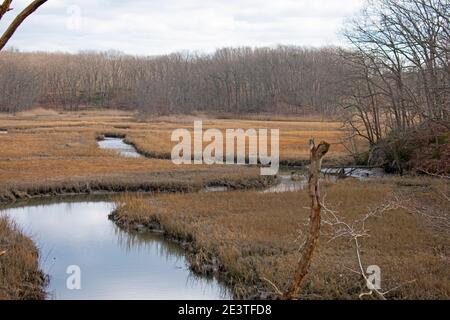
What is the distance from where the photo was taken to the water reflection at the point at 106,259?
37.8 feet

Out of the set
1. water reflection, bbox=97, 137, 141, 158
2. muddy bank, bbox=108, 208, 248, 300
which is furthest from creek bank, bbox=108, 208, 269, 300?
water reflection, bbox=97, 137, 141, 158

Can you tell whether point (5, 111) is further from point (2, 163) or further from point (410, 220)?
point (410, 220)

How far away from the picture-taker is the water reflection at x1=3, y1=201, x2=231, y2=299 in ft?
37.8

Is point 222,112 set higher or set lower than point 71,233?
higher

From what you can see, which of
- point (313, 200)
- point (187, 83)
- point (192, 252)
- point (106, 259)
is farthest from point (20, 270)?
point (187, 83)

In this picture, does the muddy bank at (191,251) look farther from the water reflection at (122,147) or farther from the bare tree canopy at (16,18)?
the water reflection at (122,147)

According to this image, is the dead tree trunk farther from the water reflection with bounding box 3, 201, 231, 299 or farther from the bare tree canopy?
the water reflection with bounding box 3, 201, 231, 299

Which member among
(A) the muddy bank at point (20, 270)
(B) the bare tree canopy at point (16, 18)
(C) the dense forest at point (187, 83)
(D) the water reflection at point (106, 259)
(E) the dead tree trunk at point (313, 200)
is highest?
(C) the dense forest at point (187, 83)

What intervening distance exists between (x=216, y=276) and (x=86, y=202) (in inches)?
457

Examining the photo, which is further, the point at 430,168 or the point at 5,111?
the point at 5,111

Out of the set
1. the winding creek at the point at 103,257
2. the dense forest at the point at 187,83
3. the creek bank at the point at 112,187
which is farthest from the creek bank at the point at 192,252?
the dense forest at the point at 187,83

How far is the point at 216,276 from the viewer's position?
1227 centimetres
